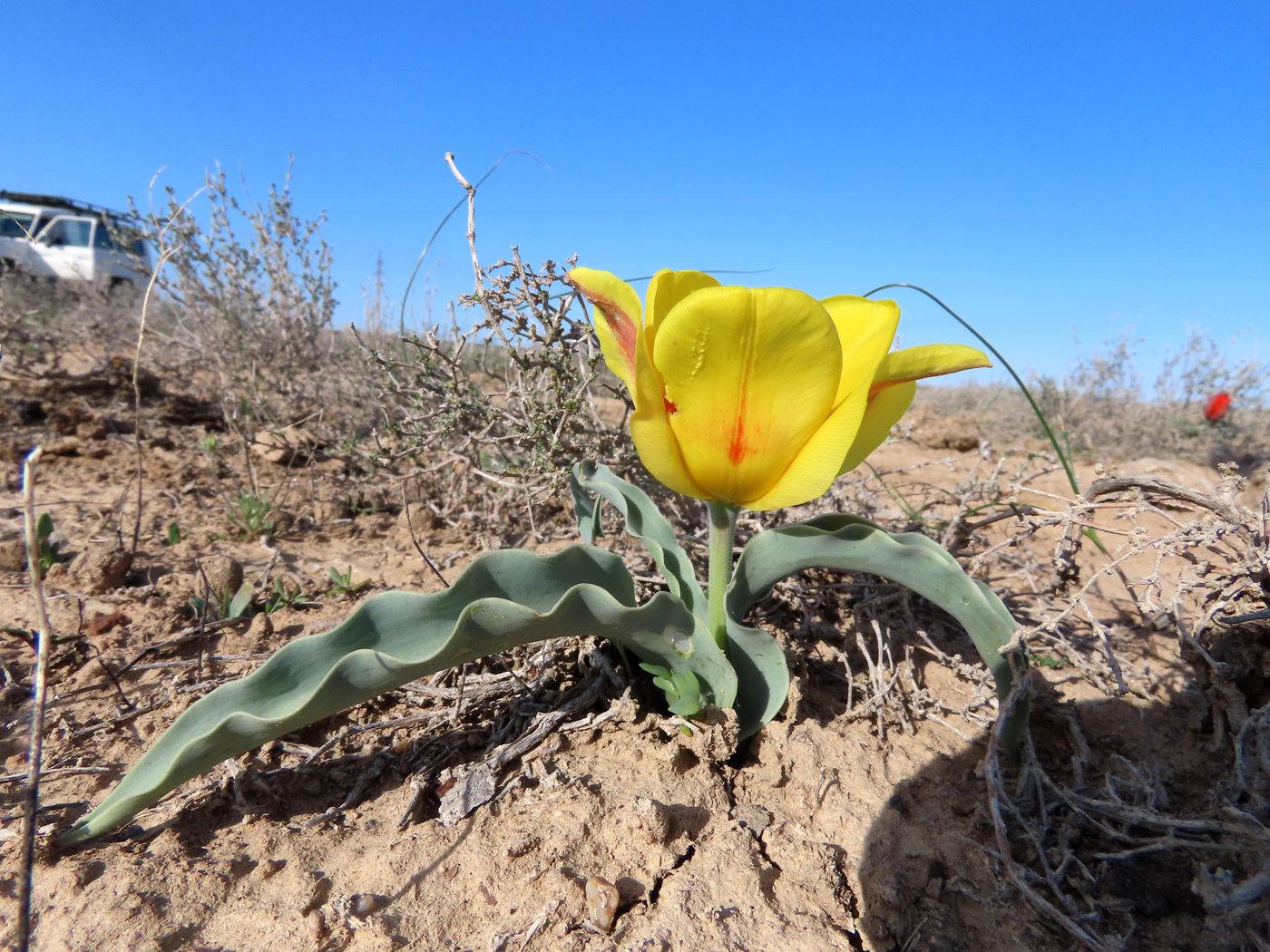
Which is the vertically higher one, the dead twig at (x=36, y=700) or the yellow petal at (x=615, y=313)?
the yellow petal at (x=615, y=313)

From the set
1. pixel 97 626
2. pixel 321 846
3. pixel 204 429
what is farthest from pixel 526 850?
pixel 204 429

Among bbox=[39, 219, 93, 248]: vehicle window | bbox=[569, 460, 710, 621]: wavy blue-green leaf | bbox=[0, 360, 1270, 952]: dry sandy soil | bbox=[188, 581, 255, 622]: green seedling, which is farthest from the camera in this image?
bbox=[39, 219, 93, 248]: vehicle window

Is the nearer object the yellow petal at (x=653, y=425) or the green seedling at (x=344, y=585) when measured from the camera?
the yellow petal at (x=653, y=425)

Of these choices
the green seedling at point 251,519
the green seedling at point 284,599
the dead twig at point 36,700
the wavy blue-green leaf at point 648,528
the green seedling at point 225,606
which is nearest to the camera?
the dead twig at point 36,700

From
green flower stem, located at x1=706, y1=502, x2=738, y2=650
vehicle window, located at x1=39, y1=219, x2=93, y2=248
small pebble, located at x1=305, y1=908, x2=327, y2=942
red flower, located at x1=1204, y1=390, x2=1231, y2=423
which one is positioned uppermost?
vehicle window, located at x1=39, y1=219, x2=93, y2=248

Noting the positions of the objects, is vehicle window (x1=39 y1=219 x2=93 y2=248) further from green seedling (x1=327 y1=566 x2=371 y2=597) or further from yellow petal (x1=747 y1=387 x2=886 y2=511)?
yellow petal (x1=747 y1=387 x2=886 y2=511)

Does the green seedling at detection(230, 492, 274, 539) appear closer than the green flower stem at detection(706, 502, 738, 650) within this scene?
No

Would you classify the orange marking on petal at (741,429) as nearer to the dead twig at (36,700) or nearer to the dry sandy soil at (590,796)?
the dry sandy soil at (590,796)

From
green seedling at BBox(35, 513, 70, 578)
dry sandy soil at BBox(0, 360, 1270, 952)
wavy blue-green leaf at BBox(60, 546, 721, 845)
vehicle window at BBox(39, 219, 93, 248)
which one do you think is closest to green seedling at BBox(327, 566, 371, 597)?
dry sandy soil at BBox(0, 360, 1270, 952)

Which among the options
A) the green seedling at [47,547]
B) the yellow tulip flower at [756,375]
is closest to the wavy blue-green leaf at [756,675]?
the yellow tulip flower at [756,375]
